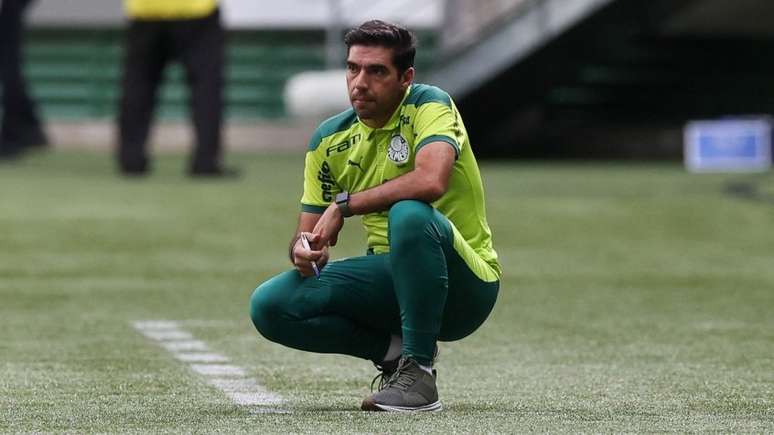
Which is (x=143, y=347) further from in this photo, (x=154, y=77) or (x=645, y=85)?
(x=645, y=85)

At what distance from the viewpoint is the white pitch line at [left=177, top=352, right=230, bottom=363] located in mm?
7145

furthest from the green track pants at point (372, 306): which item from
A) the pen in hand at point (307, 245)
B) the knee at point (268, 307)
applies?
the pen in hand at point (307, 245)

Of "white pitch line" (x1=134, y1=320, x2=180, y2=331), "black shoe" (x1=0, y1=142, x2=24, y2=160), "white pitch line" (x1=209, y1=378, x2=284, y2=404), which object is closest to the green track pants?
"white pitch line" (x1=209, y1=378, x2=284, y2=404)

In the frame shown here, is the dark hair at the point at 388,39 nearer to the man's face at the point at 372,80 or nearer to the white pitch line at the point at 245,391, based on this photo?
the man's face at the point at 372,80

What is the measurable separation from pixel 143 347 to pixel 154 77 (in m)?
7.28

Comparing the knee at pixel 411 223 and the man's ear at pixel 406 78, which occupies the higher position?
the man's ear at pixel 406 78

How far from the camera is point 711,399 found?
234 inches

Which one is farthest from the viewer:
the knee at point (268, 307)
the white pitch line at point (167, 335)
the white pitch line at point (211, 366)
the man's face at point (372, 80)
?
the white pitch line at point (167, 335)

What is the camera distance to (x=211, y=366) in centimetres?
695

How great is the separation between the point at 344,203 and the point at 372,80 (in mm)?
347

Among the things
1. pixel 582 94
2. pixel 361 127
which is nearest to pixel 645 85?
pixel 582 94

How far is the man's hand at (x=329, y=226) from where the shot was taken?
560 cm

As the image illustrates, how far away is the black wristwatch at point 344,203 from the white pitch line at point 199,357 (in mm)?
1662

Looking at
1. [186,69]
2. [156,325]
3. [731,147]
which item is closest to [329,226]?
[156,325]
